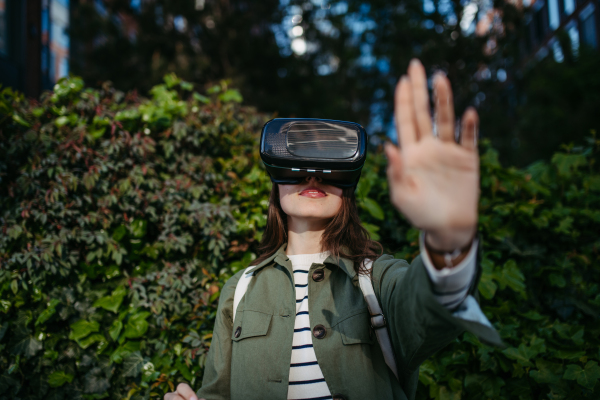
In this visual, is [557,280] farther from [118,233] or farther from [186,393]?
[118,233]

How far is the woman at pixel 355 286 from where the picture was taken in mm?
883

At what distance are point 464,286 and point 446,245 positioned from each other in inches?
5.3

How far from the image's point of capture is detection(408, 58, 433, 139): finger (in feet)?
2.97

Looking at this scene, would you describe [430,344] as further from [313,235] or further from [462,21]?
[462,21]

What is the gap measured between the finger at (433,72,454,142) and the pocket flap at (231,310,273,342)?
928 mm

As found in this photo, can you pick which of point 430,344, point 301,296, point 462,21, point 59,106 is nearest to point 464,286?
point 430,344

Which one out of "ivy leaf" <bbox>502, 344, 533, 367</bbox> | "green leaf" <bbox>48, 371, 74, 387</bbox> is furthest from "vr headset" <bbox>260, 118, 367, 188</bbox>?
"green leaf" <bbox>48, 371, 74, 387</bbox>

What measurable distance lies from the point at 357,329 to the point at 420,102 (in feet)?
2.68

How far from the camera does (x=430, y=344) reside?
44.4 inches

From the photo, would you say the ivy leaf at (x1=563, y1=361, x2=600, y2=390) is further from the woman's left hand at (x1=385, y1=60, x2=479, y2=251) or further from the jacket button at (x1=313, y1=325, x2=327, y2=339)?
the woman's left hand at (x1=385, y1=60, x2=479, y2=251)

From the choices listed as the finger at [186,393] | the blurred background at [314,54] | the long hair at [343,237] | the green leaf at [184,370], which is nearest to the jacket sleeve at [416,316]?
the long hair at [343,237]

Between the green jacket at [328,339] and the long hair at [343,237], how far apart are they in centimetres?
6

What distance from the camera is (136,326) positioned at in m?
2.27

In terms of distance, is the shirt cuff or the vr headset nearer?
the shirt cuff
